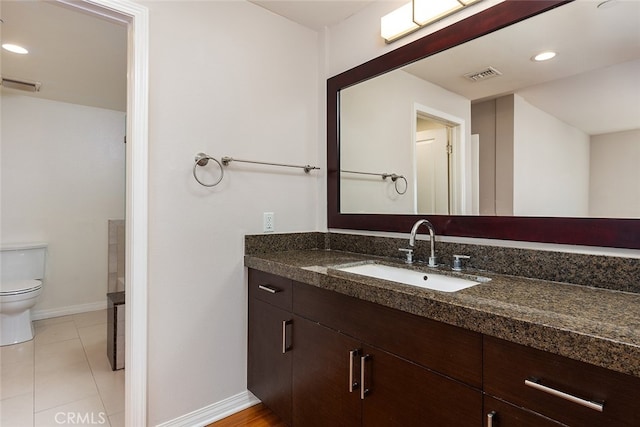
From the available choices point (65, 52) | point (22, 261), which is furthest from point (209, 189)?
point (22, 261)

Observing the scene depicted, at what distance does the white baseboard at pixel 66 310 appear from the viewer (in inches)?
129

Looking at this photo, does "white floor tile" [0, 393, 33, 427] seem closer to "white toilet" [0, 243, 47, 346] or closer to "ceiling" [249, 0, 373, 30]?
"white toilet" [0, 243, 47, 346]

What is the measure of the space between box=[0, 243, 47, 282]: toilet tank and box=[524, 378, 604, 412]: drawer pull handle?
3979 mm

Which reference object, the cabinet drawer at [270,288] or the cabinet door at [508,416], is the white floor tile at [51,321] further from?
the cabinet door at [508,416]

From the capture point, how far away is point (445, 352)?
0.94 m

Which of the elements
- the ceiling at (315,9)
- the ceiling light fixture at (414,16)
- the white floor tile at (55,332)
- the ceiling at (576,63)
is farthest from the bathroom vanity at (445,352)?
the white floor tile at (55,332)

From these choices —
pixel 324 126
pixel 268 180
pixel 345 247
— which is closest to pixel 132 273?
pixel 268 180

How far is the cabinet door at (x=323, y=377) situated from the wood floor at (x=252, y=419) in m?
0.29

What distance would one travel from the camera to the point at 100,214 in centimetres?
361

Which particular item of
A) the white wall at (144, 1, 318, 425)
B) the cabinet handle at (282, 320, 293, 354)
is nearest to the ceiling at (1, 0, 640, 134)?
the white wall at (144, 1, 318, 425)

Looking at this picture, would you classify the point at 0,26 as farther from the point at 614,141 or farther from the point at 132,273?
the point at 614,141

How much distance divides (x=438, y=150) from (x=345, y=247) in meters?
0.79

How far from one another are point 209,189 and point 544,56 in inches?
62.7

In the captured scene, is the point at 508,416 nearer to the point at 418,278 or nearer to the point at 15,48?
the point at 418,278
